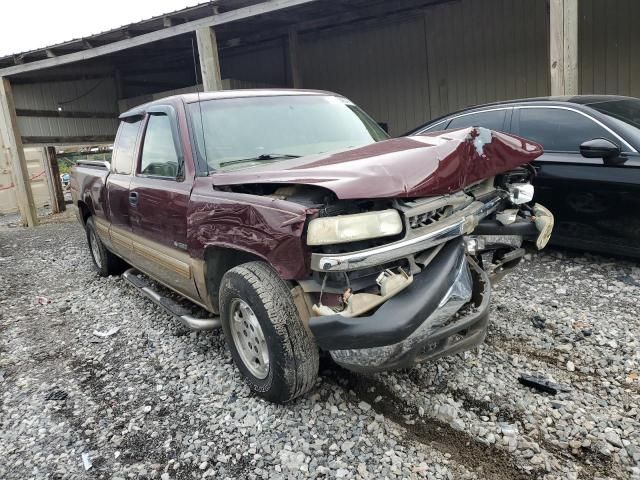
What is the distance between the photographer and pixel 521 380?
3.01m

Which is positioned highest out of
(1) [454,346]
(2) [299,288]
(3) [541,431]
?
(2) [299,288]

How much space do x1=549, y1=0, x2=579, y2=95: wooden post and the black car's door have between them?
0.92 meters

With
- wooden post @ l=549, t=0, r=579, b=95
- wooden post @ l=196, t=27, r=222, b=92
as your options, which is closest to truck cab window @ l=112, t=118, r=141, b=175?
wooden post @ l=196, t=27, r=222, b=92

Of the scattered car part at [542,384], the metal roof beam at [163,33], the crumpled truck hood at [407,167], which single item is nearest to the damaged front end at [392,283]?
the crumpled truck hood at [407,167]

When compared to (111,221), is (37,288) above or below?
below

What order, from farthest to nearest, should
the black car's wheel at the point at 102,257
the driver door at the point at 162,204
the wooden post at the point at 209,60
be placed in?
1. the wooden post at the point at 209,60
2. the black car's wheel at the point at 102,257
3. the driver door at the point at 162,204

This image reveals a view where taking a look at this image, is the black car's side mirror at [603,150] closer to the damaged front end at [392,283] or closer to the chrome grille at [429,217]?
the damaged front end at [392,283]

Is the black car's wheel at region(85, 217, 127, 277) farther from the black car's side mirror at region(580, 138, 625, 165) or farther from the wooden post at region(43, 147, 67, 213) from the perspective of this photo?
the wooden post at region(43, 147, 67, 213)

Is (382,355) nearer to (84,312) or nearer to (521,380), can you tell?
(521,380)

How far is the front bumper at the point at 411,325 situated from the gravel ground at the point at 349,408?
18.5 inches

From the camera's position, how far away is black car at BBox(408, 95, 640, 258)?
4285 millimetres

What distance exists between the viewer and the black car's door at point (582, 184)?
14.1 feet

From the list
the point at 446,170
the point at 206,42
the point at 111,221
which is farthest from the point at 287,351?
the point at 206,42

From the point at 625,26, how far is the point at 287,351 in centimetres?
907
